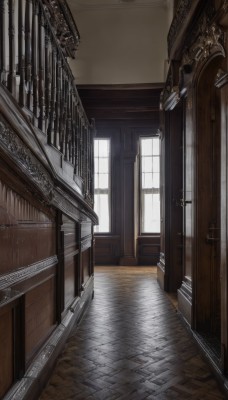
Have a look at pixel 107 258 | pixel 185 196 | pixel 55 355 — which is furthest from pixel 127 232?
pixel 55 355

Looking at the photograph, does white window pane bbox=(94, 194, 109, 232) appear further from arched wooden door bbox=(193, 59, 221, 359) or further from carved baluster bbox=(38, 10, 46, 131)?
carved baluster bbox=(38, 10, 46, 131)

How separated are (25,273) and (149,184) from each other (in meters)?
7.19

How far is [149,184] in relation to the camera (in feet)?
29.4

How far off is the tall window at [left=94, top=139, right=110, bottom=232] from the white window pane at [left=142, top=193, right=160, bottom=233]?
2.65 feet

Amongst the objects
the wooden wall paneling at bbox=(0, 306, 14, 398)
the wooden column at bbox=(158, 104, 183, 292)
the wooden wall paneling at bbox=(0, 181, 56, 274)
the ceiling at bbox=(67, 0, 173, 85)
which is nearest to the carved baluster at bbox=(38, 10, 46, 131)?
the wooden wall paneling at bbox=(0, 181, 56, 274)

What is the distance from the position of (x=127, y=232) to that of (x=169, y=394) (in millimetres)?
6490

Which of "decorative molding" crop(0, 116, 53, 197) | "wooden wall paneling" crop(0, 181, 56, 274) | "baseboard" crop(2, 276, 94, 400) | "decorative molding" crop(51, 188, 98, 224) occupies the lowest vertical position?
"baseboard" crop(2, 276, 94, 400)

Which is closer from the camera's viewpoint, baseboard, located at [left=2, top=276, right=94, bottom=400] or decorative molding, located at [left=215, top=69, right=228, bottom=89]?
baseboard, located at [left=2, top=276, right=94, bottom=400]

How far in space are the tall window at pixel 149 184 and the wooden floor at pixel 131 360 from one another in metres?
4.33

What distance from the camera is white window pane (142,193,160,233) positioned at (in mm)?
8906

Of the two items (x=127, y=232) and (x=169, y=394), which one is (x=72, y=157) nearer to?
(x=169, y=394)

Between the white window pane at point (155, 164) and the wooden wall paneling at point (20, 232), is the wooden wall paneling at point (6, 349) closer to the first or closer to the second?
the wooden wall paneling at point (20, 232)

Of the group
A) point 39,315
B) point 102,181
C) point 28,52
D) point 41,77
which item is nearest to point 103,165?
point 102,181

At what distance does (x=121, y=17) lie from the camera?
774 cm
